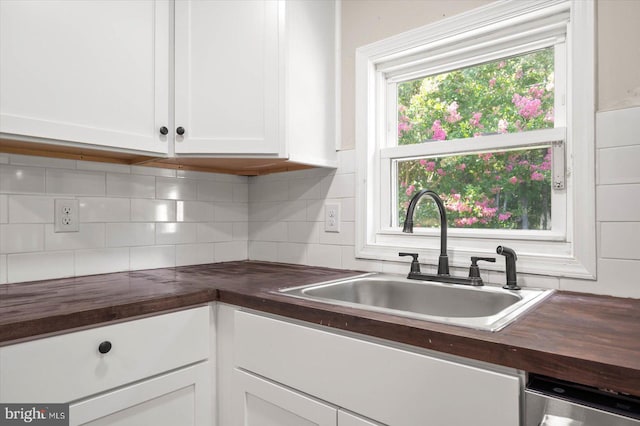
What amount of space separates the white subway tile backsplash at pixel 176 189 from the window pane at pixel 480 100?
3.34 ft

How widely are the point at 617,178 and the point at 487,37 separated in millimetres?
679

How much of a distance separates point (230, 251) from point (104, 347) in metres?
1.07

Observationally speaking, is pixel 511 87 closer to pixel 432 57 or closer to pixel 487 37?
pixel 487 37

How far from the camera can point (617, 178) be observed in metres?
1.15

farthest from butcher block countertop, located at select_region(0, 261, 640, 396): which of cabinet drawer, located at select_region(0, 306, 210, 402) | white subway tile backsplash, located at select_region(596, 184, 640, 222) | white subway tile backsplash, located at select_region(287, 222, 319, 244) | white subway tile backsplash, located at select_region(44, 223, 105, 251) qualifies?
white subway tile backsplash, located at select_region(287, 222, 319, 244)

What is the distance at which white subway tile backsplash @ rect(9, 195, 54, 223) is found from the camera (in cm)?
141

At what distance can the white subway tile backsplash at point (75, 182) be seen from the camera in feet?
4.92

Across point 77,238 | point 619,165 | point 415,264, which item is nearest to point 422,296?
point 415,264

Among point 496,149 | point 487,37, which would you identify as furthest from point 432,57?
point 496,149

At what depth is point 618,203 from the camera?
115 centimetres

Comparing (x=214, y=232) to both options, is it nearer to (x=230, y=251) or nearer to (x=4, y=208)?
(x=230, y=251)

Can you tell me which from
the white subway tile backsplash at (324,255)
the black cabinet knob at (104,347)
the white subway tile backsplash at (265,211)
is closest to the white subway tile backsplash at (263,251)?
the white subway tile backsplash at (265,211)

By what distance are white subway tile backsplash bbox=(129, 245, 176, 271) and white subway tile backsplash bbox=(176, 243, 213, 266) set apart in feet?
0.10

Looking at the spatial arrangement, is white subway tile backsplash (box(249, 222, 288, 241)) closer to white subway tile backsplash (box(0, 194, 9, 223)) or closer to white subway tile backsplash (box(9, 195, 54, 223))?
white subway tile backsplash (box(9, 195, 54, 223))
